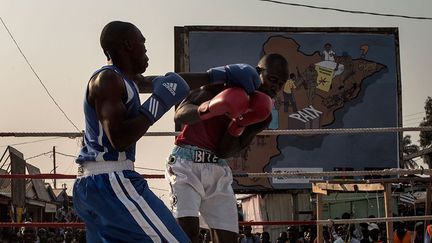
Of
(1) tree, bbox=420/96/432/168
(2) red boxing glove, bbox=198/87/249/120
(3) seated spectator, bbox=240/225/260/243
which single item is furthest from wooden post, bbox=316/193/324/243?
(1) tree, bbox=420/96/432/168

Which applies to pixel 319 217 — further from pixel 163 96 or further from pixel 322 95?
pixel 322 95

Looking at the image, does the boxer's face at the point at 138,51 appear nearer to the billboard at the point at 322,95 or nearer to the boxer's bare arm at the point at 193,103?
the boxer's bare arm at the point at 193,103

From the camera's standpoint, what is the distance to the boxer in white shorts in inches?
133

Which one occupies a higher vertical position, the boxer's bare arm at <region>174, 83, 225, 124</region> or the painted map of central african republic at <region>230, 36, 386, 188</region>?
the painted map of central african republic at <region>230, 36, 386, 188</region>

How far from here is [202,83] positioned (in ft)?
10.6

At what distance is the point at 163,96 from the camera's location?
2.45 meters

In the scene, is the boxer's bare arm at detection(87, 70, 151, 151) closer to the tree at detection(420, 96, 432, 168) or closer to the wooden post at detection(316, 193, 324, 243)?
the wooden post at detection(316, 193, 324, 243)

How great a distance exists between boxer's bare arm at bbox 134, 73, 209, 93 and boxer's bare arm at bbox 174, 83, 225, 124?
10 cm

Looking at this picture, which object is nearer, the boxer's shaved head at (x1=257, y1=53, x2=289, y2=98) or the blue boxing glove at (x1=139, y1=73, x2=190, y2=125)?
the blue boxing glove at (x1=139, y1=73, x2=190, y2=125)

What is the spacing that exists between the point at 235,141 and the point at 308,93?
917cm

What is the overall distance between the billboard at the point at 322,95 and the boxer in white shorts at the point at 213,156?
848 centimetres

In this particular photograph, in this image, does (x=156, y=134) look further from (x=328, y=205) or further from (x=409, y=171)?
(x=328, y=205)

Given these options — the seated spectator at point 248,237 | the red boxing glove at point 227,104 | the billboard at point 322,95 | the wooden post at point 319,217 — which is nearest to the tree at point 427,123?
the billboard at point 322,95

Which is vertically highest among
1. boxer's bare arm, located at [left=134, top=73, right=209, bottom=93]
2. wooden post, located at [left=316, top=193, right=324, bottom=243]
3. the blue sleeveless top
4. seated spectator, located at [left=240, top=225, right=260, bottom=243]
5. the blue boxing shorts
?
boxer's bare arm, located at [left=134, top=73, right=209, bottom=93]
